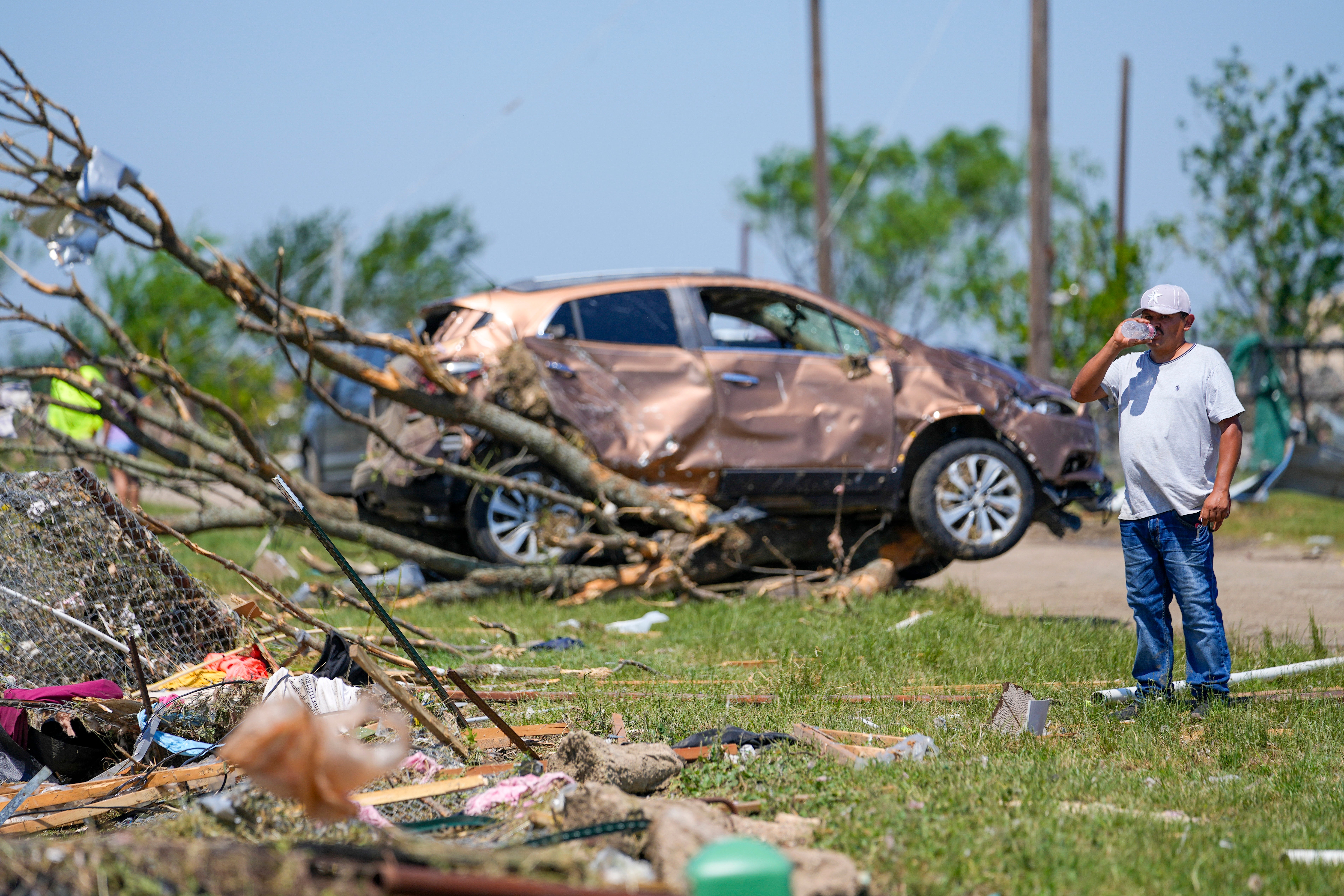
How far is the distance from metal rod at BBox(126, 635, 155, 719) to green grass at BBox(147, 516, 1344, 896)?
1301 mm

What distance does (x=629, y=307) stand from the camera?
8047mm

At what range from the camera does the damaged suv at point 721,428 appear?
25.6 ft

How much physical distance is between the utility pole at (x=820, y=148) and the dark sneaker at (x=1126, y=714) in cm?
1751

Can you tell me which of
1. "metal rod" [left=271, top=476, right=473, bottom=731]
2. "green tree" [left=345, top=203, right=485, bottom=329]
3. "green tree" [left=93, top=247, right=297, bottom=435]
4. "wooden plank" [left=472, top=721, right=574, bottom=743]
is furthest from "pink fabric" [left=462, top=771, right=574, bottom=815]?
"green tree" [left=345, top=203, right=485, bottom=329]

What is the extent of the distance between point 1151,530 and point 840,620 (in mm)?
2167

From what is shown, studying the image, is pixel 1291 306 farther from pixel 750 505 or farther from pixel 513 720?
pixel 513 720

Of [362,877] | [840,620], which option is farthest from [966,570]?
[362,877]

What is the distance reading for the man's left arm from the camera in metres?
4.45

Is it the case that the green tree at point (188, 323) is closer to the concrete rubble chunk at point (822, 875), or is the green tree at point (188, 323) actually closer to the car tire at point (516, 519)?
the car tire at point (516, 519)

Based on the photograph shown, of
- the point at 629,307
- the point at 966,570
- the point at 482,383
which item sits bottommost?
the point at 966,570

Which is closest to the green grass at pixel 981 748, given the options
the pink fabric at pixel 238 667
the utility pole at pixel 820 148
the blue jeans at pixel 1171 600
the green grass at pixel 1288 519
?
the blue jeans at pixel 1171 600

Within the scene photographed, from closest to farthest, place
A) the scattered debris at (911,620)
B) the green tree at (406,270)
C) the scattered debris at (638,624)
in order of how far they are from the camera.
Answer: the scattered debris at (911,620), the scattered debris at (638,624), the green tree at (406,270)

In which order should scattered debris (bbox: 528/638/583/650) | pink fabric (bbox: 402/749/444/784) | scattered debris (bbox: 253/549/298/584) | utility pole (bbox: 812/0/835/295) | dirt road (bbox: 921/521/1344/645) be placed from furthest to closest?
utility pole (bbox: 812/0/835/295) < scattered debris (bbox: 253/549/298/584) < dirt road (bbox: 921/521/1344/645) < scattered debris (bbox: 528/638/583/650) < pink fabric (bbox: 402/749/444/784)

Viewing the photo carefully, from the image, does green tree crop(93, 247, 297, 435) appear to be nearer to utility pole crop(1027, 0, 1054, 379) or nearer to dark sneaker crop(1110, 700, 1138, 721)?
utility pole crop(1027, 0, 1054, 379)
